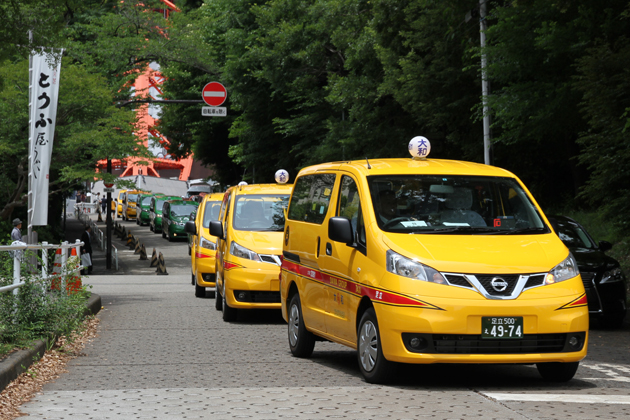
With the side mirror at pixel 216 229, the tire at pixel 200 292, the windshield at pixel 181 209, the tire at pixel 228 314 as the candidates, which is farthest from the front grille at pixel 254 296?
the windshield at pixel 181 209

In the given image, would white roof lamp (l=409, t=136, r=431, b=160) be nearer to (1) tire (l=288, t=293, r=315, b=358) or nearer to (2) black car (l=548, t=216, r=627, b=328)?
(1) tire (l=288, t=293, r=315, b=358)

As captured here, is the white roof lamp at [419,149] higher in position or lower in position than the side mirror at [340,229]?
higher

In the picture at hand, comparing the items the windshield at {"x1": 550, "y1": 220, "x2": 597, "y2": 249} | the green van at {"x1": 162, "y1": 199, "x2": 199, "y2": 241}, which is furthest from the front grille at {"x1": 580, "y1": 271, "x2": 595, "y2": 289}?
the green van at {"x1": 162, "y1": 199, "x2": 199, "y2": 241}

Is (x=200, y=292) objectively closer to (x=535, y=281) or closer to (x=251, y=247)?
(x=251, y=247)

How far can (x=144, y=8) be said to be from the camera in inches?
1531

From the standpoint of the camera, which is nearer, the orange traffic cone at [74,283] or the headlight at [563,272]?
the headlight at [563,272]

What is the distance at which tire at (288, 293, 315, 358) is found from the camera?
9.75 metres

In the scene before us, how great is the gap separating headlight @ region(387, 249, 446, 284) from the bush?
3.65 meters

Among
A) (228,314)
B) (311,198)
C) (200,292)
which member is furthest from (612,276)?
(200,292)

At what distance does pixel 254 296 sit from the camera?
1348 cm

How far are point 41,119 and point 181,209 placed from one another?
29779mm

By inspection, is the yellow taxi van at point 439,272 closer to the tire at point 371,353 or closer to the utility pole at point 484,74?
the tire at point 371,353

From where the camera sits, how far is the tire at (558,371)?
8.05 metres

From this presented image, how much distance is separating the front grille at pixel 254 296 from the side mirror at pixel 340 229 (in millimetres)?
5421
